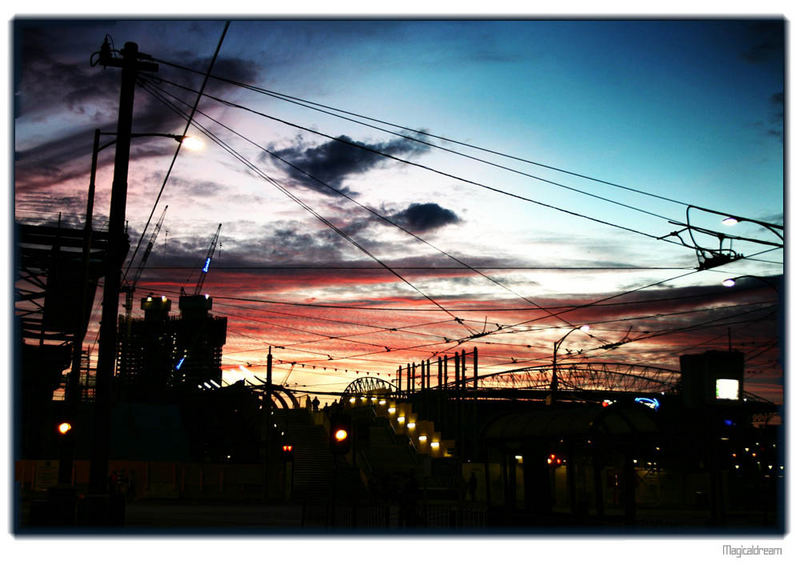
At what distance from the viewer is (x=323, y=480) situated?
5003 cm

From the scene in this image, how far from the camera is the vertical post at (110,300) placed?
60.7 feet

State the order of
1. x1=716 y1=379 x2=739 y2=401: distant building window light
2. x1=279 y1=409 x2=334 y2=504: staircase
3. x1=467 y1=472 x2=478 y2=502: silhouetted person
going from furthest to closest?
x1=279 y1=409 x2=334 y2=504: staircase
x1=467 y1=472 x2=478 y2=502: silhouetted person
x1=716 y1=379 x2=739 y2=401: distant building window light

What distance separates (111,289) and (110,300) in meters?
0.25

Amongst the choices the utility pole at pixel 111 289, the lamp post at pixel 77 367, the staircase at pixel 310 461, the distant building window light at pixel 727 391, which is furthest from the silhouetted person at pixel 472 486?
the distant building window light at pixel 727 391

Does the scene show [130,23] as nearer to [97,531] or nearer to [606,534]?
[97,531]

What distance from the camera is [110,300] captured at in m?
18.8

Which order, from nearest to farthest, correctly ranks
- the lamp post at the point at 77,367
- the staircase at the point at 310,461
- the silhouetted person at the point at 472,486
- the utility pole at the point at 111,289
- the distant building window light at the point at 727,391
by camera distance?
the distant building window light at the point at 727,391
the utility pole at the point at 111,289
the lamp post at the point at 77,367
the silhouetted person at the point at 472,486
the staircase at the point at 310,461

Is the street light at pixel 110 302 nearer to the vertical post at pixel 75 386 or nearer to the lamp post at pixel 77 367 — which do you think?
the lamp post at pixel 77 367

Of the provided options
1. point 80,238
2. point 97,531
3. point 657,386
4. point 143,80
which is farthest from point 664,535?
point 657,386

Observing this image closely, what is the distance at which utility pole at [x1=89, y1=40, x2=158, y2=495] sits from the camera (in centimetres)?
1850

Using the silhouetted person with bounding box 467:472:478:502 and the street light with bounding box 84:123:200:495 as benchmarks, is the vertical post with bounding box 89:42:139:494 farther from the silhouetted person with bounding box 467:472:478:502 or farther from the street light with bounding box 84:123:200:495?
the silhouetted person with bounding box 467:472:478:502

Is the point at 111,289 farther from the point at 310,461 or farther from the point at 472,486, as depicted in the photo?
the point at 310,461

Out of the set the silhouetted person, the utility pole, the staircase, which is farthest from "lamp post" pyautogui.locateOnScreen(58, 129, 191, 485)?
the silhouetted person

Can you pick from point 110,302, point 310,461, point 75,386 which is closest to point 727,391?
point 110,302
